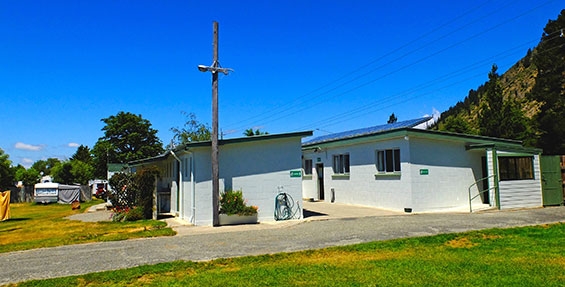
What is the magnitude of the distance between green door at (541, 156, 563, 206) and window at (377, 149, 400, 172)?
20.2 ft

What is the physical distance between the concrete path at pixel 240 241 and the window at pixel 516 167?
2454 mm

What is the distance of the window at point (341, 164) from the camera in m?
19.1

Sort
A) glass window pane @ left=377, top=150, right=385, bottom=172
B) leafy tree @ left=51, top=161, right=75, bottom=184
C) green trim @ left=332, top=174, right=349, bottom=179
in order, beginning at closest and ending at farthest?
glass window pane @ left=377, top=150, right=385, bottom=172, green trim @ left=332, top=174, right=349, bottom=179, leafy tree @ left=51, top=161, right=75, bottom=184

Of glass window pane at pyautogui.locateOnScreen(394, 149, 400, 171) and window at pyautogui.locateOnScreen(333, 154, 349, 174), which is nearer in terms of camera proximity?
glass window pane at pyautogui.locateOnScreen(394, 149, 400, 171)

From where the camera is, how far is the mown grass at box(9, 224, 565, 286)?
5574 mm

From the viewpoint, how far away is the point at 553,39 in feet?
93.2

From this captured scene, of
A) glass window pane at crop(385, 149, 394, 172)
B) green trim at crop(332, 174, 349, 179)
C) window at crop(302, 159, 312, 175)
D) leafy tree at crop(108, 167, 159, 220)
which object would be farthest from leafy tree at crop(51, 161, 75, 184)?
glass window pane at crop(385, 149, 394, 172)

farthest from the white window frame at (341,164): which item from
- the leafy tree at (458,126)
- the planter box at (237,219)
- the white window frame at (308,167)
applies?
the leafy tree at (458,126)

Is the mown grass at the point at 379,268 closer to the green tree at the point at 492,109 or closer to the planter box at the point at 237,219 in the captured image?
the planter box at the point at 237,219

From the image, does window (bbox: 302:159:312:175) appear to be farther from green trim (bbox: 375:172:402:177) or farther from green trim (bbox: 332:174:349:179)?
green trim (bbox: 375:172:402:177)

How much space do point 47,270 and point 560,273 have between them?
27.6ft

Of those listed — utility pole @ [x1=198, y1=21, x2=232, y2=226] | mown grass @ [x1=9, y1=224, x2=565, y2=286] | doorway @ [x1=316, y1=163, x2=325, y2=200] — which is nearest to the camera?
mown grass @ [x1=9, y1=224, x2=565, y2=286]

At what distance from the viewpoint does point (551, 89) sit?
27.1 m

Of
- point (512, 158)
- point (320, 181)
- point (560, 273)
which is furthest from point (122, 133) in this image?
point (560, 273)
